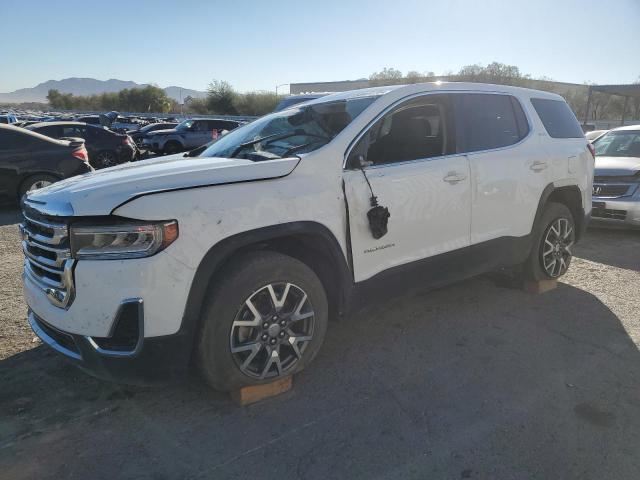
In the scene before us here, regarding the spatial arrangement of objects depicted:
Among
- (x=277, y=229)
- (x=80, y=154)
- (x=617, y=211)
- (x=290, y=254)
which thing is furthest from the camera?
(x=80, y=154)

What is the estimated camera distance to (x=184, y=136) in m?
21.2

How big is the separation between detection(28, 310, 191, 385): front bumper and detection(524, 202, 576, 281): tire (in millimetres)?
3491

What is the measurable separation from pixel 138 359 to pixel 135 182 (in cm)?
95

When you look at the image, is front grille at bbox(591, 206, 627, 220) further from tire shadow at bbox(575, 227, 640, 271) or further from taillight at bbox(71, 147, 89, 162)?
taillight at bbox(71, 147, 89, 162)

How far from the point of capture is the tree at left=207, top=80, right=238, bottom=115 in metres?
60.5

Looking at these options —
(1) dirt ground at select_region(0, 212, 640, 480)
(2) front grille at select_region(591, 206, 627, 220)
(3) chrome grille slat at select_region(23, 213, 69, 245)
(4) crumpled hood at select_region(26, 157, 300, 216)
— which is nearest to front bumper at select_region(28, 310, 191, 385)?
(1) dirt ground at select_region(0, 212, 640, 480)

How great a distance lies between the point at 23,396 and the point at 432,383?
8.59 ft

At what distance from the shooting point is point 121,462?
8.39 feet

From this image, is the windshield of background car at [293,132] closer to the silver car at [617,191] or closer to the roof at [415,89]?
the roof at [415,89]

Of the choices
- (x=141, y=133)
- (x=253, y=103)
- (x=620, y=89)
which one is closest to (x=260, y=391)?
(x=141, y=133)

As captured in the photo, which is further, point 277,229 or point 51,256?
point 277,229

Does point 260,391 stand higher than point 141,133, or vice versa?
point 141,133

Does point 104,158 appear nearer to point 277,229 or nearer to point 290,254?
point 290,254

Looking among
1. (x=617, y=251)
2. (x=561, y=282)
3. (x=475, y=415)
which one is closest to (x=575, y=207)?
(x=561, y=282)
